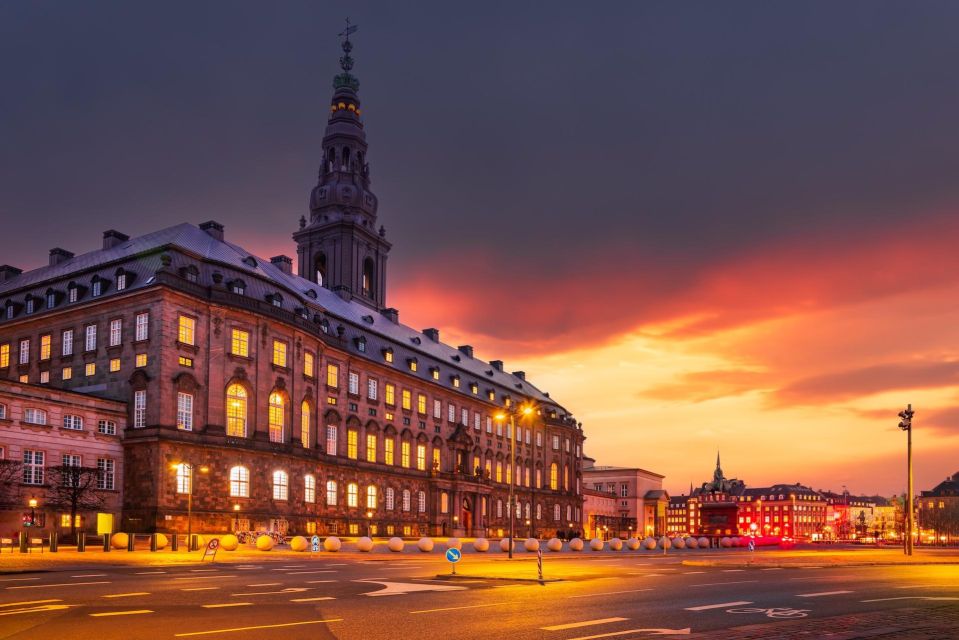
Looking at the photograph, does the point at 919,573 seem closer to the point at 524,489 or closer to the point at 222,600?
the point at 222,600

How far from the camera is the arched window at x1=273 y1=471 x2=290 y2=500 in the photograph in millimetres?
74625

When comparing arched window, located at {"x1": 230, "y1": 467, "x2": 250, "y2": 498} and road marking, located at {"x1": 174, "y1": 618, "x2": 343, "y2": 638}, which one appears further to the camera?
arched window, located at {"x1": 230, "y1": 467, "x2": 250, "y2": 498}

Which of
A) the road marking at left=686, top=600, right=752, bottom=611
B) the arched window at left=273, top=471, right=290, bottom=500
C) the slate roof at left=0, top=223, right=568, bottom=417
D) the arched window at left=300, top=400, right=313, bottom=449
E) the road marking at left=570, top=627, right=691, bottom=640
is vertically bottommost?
the arched window at left=273, top=471, right=290, bottom=500

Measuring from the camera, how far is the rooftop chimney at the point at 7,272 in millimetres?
87188

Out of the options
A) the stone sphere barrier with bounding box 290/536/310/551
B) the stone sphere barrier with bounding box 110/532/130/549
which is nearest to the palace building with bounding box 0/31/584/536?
the stone sphere barrier with bounding box 110/532/130/549

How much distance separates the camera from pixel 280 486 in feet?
247

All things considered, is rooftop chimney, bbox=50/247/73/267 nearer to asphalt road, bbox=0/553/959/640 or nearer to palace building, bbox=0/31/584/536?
palace building, bbox=0/31/584/536

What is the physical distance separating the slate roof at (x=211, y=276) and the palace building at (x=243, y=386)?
19cm

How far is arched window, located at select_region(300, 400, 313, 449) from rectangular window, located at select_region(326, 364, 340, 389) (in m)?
5.59

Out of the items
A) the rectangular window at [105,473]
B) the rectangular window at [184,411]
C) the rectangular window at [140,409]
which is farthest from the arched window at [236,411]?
the rectangular window at [105,473]

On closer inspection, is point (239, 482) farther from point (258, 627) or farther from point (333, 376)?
point (258, 627)

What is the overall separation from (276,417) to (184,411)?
9867mm

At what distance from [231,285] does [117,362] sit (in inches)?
406

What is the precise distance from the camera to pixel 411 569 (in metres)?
37.5
